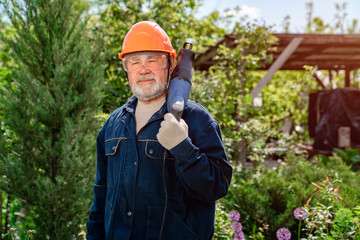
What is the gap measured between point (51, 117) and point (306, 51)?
7954 mm

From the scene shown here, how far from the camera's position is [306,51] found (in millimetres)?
9992

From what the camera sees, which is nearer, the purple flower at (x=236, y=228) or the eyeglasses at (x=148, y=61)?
the eyeglasses at (x=148, y=61)

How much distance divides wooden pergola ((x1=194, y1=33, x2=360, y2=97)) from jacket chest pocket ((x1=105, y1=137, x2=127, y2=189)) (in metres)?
5.49

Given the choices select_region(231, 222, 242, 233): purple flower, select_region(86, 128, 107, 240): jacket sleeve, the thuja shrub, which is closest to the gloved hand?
select_region(86, 128, 107, 240): jacket sleeve

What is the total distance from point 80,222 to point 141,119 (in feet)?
8.14

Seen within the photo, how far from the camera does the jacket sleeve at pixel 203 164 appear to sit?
165 cm

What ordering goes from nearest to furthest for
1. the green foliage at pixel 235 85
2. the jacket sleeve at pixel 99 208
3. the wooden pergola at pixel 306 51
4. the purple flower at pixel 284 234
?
1. the jacket sleeve at pixel 99 208
2. the purple flower at pixel 284 234
3. the green foliage at pixel 235 85
4. the wooden pergola at pixel 306 51

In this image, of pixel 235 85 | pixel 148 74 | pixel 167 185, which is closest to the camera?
pixel 167 185

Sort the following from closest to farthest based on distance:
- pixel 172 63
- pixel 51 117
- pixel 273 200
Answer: pixel 172 63 → pixel 51 117 → pixel 273 200

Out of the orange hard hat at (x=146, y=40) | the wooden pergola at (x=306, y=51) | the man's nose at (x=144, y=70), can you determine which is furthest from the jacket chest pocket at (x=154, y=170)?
the wooden pergola at (x=306, y=51)

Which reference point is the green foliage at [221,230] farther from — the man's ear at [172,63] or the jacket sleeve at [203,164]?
the man's ear at [172,63]

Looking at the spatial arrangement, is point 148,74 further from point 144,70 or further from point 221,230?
point 221,230

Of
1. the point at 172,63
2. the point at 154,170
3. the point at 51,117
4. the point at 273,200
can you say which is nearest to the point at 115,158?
the point at 154,170

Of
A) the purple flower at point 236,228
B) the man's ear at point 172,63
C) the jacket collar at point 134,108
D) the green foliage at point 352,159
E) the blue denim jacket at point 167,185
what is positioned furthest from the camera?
the green foliage at point 352,159
